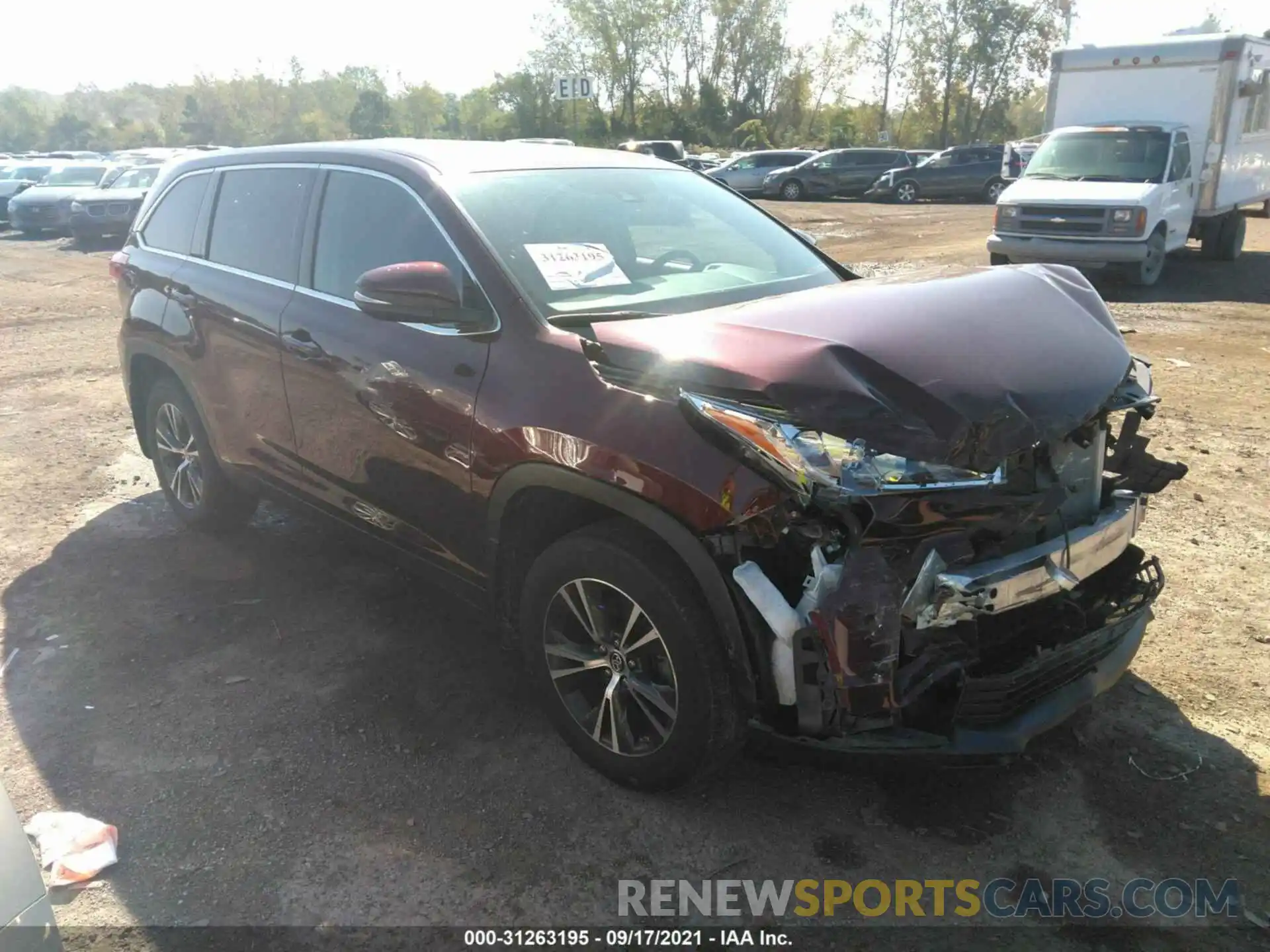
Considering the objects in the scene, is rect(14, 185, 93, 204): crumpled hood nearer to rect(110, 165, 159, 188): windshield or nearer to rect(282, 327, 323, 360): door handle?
rect(110, 165, 159, 188): windshield

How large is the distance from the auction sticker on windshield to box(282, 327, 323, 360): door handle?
1016 mm

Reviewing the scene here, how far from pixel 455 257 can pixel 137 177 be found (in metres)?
19.8

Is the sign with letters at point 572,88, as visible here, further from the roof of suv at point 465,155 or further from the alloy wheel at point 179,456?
the roof of suv at point 465,155

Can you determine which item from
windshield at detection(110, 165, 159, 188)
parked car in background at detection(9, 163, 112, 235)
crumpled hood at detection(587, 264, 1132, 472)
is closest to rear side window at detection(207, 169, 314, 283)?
crumpled hood at detection(587, 264, 1132, 472)

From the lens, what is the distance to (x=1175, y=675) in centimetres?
358

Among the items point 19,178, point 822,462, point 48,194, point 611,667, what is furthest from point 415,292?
point 19,178

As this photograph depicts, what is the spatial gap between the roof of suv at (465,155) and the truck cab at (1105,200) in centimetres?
903

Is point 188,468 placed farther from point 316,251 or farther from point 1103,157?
point 1103,157

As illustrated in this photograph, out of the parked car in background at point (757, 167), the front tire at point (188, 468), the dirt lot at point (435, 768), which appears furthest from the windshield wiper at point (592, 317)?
the parked car in background at point (757, 167)

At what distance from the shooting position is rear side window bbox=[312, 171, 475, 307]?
3.46 m

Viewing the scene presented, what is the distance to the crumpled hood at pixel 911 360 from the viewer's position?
2.45 metres

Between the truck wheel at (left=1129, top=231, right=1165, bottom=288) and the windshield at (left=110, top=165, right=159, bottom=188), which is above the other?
the windshield at (left=110, top=165, right=159, bottom=188)

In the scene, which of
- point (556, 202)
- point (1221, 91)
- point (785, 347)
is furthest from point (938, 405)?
point (1221, 91)

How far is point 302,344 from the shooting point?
3.85m
